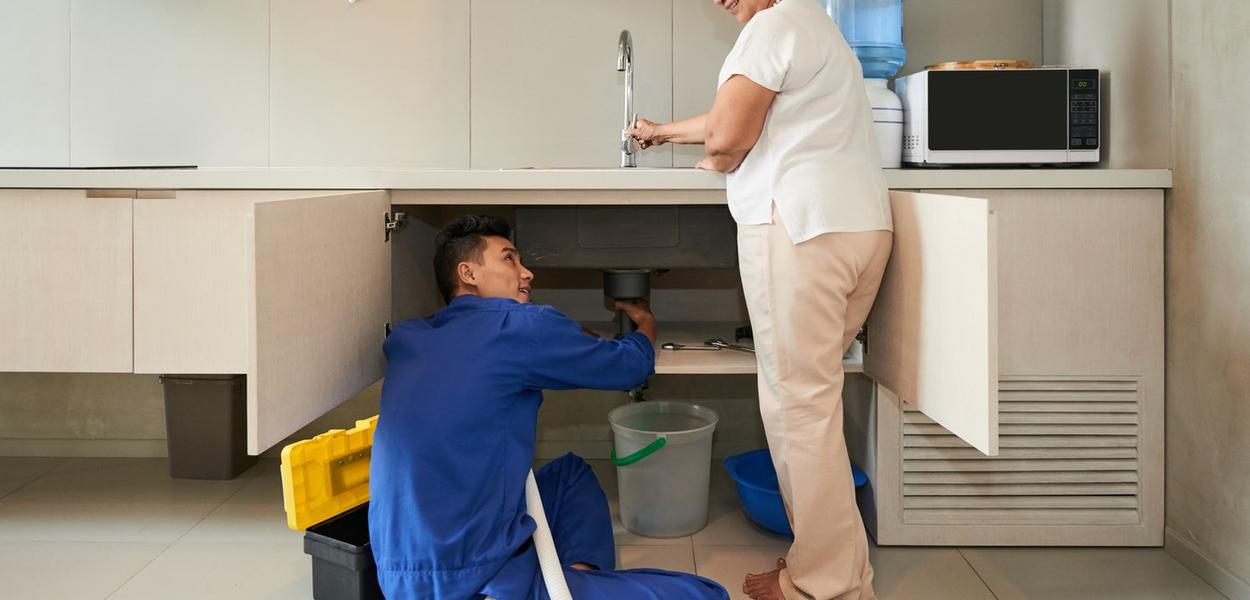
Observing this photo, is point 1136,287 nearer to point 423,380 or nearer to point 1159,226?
point 1159,226

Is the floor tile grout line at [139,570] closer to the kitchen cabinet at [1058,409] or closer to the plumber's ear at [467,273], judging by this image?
Result: the plumber's ear at [467,273]

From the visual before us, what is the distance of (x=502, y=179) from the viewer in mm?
2143

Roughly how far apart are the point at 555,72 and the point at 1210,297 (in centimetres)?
178

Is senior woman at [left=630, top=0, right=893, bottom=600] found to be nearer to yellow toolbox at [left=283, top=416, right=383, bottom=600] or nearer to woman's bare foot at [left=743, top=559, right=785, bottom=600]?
woman's bare foot at [left=743, top=559, right=785, bottom=600]

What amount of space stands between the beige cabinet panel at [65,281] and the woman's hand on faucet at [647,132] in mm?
1151

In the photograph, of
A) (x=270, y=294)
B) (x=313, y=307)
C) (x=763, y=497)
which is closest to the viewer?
(x=270, y=294)

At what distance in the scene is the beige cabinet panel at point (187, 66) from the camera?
2.89m

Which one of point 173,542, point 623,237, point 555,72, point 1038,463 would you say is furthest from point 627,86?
point 173,542

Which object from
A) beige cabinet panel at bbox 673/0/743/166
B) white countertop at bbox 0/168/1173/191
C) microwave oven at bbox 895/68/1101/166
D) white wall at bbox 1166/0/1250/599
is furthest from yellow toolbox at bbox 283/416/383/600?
white wall at bbox 1166/0/1250/599

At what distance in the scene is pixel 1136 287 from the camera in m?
2.19

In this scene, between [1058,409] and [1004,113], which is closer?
[1058,409]

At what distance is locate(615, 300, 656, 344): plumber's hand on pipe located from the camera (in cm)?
220

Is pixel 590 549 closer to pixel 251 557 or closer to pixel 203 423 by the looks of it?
pixel 251 557

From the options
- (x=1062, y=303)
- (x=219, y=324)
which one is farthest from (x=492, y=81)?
(x=1062, y=303)
